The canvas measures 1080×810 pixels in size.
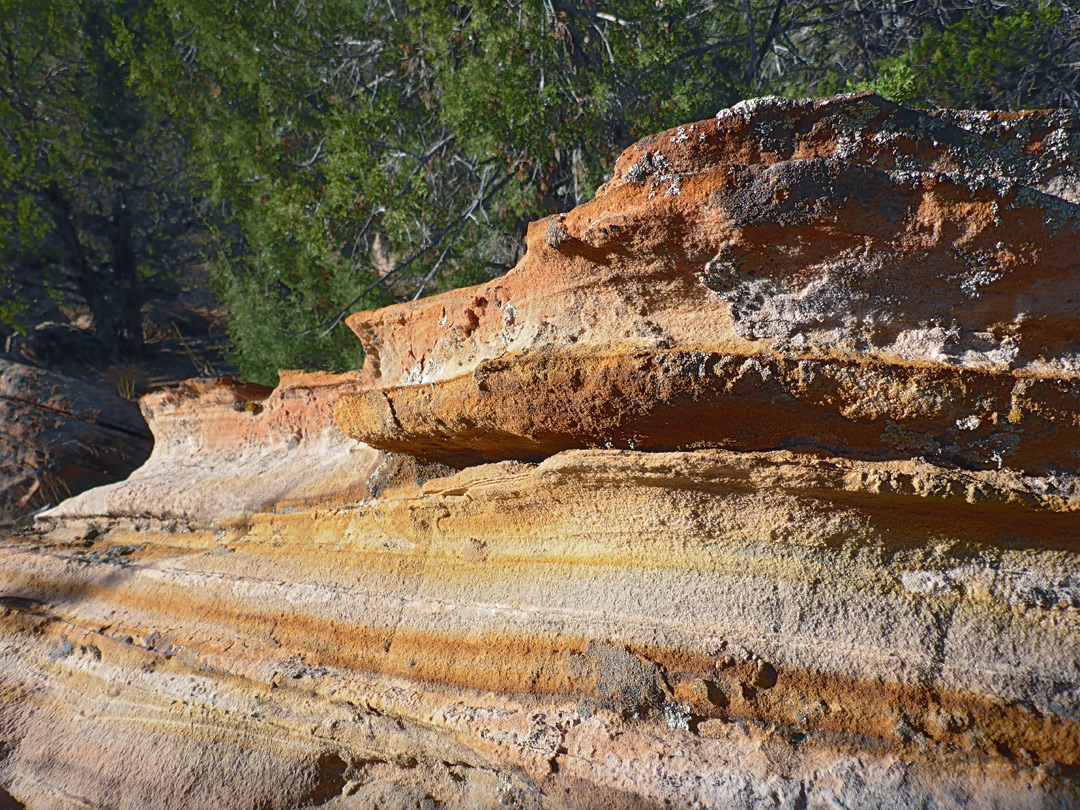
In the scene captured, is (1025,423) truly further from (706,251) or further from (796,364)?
(706,251)

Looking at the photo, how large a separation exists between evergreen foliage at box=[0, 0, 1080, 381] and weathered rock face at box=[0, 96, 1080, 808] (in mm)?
2010

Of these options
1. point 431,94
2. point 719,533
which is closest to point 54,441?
point 431,94

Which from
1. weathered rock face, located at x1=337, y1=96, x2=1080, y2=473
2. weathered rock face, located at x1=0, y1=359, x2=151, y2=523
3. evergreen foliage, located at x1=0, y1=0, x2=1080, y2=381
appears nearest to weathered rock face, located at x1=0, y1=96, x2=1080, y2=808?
weathered rock face, located at x1=337, y1=96, x2=1080, y2=473

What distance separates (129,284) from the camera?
7113mm

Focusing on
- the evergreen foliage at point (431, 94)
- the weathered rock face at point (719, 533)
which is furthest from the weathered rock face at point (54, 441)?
the weathered rock face at point (719, 533)

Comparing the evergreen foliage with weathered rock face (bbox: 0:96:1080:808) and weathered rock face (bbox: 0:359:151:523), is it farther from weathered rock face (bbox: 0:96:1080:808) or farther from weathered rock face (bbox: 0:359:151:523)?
weathered rock face (bbox: 0:96:1080:808)

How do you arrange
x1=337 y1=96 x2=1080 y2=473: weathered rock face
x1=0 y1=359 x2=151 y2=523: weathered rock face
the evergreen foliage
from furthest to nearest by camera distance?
x1=0 y1=359 x2=151 y2=523: weathered rock face, the evergreen foliage, x1=337 y1=96 x2=1080 y2=473: weathered rock face

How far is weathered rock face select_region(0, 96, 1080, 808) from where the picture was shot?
1146 mm

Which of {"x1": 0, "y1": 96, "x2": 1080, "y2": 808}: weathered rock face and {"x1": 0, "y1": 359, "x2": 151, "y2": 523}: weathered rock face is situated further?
{"x1": 0, "y1": 359, "x2": 151, "y2": 523}: weathered rock face

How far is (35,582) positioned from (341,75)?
3681 millimetres

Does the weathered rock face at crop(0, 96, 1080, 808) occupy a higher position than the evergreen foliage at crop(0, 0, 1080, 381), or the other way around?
the evergreen foliage at crop(0, 0, 1080, 381)

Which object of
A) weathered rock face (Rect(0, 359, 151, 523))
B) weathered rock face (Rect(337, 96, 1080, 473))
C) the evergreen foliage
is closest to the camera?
weathered rock face (Rect(337, 96, 1080, 473))

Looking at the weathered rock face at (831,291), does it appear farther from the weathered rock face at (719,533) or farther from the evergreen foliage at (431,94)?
the evergreen foliage at (431,94)

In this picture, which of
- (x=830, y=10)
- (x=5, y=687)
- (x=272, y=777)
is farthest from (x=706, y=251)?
(x=830, y=10)
